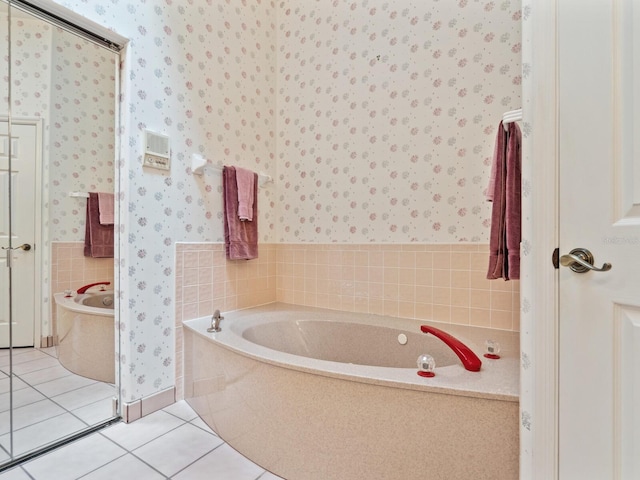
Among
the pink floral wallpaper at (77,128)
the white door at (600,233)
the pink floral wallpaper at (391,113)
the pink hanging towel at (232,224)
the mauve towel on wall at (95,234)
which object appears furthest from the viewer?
the pink hanging towel at (232,224)

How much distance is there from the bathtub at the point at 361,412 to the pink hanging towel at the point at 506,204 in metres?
0.39

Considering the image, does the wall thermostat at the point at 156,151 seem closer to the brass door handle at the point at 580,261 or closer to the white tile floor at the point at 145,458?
the white tile floor at the point at 145,458

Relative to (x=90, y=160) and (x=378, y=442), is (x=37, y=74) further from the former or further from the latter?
(x=378, y=442)

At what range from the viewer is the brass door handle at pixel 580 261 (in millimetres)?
844

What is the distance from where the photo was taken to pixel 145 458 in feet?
4.20

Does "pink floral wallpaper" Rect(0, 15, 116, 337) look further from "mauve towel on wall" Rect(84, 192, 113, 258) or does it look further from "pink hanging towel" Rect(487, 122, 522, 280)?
"pink hanging towel" Rect(487, 122, 522, 280)

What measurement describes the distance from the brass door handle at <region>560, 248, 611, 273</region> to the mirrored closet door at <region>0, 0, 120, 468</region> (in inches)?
74.1

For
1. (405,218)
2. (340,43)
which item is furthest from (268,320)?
(340,43)

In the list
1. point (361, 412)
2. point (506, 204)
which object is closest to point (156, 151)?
point (361, 412)

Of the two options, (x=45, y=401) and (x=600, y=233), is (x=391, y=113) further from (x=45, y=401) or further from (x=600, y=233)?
(x=45, y=401)

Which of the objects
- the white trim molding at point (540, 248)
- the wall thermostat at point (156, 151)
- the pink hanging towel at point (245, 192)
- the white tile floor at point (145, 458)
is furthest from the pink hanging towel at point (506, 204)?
the wall thermostat at point (156, 151)

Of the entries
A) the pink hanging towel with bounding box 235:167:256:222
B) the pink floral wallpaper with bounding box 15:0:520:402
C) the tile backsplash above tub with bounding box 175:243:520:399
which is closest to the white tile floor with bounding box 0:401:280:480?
the pink floral wallpaper with bounding box 15:0:520:402

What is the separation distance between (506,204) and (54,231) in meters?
2.01

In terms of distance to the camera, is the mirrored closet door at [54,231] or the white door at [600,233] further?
the mirrored closet door at [54,231]
